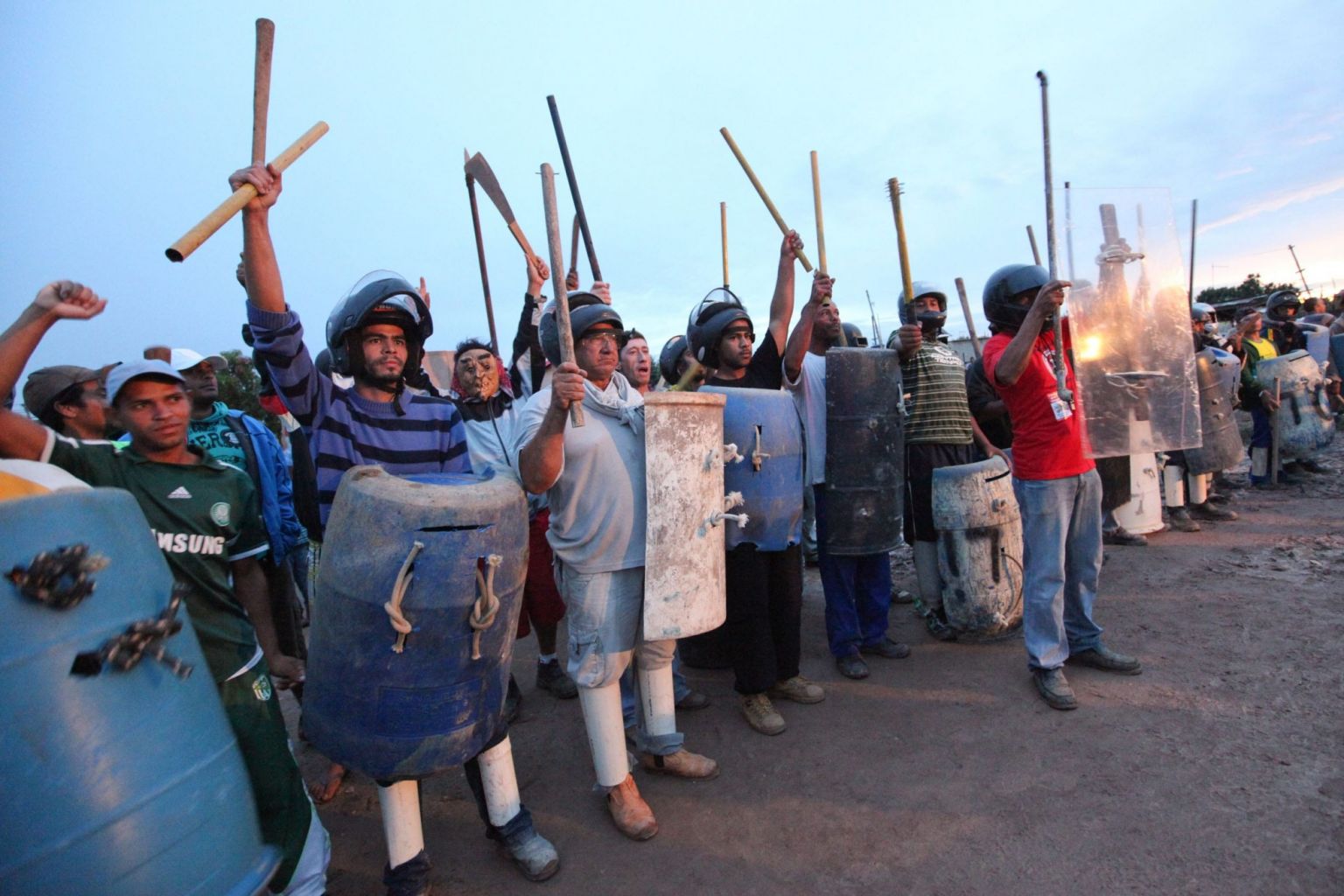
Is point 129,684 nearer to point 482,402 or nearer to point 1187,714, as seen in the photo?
point 482,402

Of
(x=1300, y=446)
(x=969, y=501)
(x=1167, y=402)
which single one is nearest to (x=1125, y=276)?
(x=1167, y=402)

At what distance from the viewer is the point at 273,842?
6.76 ft

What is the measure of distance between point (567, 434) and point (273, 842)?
5.22 ft

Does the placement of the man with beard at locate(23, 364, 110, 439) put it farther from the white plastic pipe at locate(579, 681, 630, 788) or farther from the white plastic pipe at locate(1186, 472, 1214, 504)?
the white plastic pipe at locate(1186, 472, 1214, 504)

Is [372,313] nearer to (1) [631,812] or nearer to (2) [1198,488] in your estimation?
(1) [631,812]

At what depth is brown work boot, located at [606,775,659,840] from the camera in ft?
8.96

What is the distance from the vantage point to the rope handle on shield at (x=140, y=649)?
148 cm

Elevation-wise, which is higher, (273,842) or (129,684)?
(129,684)

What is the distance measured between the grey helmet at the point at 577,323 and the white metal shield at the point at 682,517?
0.38 meters

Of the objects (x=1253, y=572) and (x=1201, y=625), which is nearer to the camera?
(x=1201, y=625)

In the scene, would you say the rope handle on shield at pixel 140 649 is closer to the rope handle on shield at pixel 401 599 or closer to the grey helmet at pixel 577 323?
the rope handle on shield at pixel 401 599

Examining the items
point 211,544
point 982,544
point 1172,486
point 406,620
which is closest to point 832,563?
point 982,544

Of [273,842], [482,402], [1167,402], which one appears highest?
[482,402]

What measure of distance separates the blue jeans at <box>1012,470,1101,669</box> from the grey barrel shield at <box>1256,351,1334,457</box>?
238 inches
